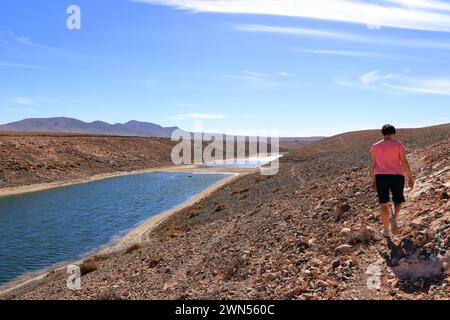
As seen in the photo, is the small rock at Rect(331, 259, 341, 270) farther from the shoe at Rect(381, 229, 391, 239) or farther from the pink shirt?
the pink shirt

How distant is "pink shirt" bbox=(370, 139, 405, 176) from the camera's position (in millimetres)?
8523

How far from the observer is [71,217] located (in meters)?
34.8

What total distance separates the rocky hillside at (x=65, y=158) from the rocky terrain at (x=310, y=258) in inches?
1831

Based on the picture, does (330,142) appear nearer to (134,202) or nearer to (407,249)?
(134,202)

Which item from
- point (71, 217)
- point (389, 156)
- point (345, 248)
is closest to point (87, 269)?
point (345, 248)

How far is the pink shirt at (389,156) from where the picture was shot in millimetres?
8523

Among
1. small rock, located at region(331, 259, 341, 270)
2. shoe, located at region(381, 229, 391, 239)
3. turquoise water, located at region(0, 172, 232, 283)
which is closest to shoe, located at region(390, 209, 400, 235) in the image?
shoe, located at region(381, 229, 391, 239)

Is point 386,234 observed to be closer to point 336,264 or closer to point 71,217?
point 336,264

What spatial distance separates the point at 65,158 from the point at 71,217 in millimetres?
42274

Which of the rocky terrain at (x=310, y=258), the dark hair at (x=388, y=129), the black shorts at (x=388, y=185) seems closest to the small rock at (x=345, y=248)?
the rocky terrain at (x=310, y=258)

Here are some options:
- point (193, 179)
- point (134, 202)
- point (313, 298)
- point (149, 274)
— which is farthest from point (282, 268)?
point (193, 179)

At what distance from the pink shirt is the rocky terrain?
52.5 inches

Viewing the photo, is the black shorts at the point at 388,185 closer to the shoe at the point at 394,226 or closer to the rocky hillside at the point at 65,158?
the shoe at the point at 394,226

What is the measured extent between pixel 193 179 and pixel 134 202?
2585cm
